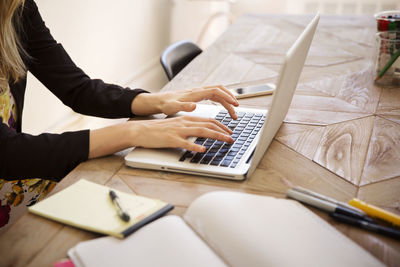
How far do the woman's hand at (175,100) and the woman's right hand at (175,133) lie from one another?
0.13 metres

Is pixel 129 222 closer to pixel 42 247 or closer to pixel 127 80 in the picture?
pixel 42 247

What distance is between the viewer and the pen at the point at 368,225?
70 cm

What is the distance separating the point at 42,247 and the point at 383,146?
72cm

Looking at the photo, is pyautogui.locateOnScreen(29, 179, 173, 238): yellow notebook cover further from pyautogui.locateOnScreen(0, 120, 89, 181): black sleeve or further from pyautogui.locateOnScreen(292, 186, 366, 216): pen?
pyautogui.locateOnScreen(292, 186, 366, 216): pen

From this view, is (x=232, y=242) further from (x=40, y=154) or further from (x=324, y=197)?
(x=40, y=154)

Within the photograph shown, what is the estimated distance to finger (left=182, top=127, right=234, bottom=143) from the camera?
933 mm

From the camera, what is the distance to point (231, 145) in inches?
37.4

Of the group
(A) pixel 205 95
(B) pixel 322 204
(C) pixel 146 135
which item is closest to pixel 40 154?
(C) pixel 146 135

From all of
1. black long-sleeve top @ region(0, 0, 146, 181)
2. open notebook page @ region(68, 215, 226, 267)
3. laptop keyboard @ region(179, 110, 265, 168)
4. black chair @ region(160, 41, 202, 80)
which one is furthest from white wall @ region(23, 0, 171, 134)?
open notebook page @ region(68, 215, 226, 267)

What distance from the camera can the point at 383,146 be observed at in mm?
991

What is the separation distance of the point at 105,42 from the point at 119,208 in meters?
1.96

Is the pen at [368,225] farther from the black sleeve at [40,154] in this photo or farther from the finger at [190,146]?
the black sleeve at [40,154]

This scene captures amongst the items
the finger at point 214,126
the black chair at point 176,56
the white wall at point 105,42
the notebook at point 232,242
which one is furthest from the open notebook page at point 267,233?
the white wall at point 105,42

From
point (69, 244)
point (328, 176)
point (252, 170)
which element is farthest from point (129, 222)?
point (328, 176)
